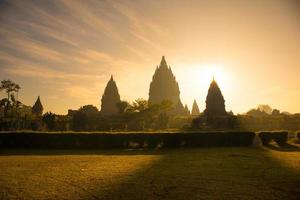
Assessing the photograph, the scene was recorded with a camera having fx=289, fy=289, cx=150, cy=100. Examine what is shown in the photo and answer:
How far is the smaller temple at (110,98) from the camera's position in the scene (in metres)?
92.0

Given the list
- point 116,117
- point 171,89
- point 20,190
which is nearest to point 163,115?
point 116,117

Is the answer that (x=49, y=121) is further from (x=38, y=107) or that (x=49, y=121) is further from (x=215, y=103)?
(x=38, y=107)

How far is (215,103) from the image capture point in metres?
51.7

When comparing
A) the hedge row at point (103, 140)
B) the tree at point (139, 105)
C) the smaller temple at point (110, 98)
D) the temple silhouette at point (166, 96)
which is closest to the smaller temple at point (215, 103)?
the temple silhouette at point (166, 96)

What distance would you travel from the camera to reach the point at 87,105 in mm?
87188

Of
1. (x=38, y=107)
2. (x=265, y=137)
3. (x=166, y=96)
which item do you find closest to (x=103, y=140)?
(x=265, y=137)

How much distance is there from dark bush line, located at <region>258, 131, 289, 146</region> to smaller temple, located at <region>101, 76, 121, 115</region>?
69.7m

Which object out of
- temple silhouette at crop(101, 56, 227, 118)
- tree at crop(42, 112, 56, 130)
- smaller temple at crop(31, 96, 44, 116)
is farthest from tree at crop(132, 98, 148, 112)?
smaller temple at crop(31, 96, 44, 116)

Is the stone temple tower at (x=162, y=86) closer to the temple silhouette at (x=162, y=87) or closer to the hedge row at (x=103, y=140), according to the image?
the temple silhouette at (x=162, y=87)

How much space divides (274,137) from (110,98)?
233 ft

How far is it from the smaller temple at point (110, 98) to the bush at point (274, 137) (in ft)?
229

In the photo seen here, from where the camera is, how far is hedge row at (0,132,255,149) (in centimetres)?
2311

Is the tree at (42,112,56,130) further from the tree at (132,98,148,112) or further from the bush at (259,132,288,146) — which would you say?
the bush at (259,132,288,146)

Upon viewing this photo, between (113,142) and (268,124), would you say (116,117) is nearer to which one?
(268,124)
